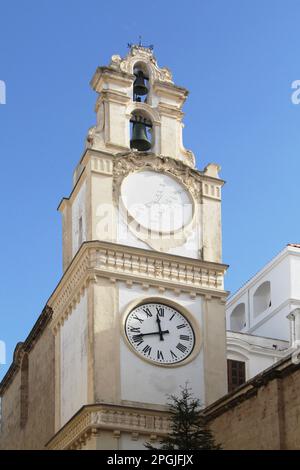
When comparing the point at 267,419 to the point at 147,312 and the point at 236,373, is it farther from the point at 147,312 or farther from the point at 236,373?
the point at 236,373

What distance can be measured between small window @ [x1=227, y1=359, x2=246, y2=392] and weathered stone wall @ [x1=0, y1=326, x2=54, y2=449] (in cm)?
614

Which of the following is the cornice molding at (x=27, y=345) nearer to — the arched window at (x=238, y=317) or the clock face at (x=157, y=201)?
the clock face at (x=157, y=201)

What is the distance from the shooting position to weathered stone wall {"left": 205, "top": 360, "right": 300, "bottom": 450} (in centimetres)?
2814

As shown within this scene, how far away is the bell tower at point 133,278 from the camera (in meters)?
32.1

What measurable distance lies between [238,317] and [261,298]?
2.50 m

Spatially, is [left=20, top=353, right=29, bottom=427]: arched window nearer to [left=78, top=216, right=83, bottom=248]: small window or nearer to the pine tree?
[left=78, top=216, right=83, bottom=248]: small window

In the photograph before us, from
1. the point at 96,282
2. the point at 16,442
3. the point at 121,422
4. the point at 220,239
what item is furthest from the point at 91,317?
the point at 16,442

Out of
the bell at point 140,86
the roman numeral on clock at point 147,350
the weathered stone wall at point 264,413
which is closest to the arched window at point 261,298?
the bell at point 140,86

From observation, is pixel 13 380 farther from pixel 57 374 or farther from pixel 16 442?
pixel 57 374

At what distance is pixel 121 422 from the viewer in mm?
31344

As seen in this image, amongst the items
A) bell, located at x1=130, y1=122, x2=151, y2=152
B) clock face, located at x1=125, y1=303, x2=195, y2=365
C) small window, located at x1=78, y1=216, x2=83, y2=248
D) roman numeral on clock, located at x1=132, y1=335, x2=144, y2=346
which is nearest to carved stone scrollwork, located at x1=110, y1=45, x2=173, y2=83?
bell, located at x1=130, y1=122, x2=151, y2=152

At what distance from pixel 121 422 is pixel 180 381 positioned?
2.50 meters
